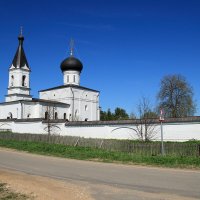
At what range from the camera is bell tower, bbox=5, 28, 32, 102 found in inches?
2366

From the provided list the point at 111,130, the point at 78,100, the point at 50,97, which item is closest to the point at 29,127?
the point at 111,130

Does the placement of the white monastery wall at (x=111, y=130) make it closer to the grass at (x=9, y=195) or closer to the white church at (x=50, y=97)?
the white church at (x=50, y=97)

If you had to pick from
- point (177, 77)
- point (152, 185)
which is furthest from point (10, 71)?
point (152, 185)

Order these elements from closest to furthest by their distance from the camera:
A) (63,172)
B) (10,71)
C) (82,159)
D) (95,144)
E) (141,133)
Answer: (63,172) < (82,159) < (95,144) < (141,133) < (10,71)

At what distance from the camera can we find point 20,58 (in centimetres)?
6172

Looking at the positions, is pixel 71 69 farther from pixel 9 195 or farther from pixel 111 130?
pixel 9 195

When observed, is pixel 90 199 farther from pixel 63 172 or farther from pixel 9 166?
pixel 9 166

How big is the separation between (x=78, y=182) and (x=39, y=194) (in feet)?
7.52

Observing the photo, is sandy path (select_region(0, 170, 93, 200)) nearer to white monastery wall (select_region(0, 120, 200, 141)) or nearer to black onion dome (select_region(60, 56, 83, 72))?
white monastery wall (select_region(0, 120, 200, 141))

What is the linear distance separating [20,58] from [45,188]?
5480 centimetres

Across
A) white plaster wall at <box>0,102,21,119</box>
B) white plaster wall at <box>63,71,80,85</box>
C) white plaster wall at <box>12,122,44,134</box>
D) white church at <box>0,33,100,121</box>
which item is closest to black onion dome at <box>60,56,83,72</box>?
white church at <box>0,33,100,121</box>

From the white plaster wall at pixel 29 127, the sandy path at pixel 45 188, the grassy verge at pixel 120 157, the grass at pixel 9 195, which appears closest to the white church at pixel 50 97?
the white plaster wall at pixel 29 127

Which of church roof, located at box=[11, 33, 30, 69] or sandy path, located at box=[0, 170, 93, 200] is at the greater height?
Result: church roof, located at box=[11, 33, 30, 69]

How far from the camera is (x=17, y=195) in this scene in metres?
8.73
